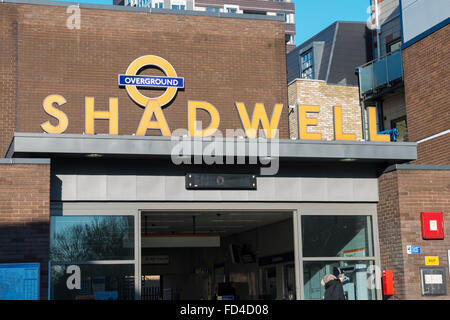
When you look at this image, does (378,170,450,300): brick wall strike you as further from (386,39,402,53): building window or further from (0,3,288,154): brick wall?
(386,39,402,53): building window

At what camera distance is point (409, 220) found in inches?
575

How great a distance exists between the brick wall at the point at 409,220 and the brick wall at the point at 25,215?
7.77 meters

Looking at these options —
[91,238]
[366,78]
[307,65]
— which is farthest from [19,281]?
[307,65]

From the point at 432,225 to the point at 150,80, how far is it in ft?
30.3

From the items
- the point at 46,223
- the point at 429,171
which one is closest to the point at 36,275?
the point at 46,223

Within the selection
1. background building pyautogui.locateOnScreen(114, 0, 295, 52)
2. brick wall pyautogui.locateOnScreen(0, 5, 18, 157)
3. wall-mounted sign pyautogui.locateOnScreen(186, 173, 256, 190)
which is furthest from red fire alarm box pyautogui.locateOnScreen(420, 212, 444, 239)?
background building pyautogui.locateOnScreen(114, 0, 295, 52)

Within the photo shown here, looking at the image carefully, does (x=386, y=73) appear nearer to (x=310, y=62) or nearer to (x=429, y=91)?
(x=429, y=91)

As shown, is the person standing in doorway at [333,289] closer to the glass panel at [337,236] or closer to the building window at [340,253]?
the building window at [340,253]

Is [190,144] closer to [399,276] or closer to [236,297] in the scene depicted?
[399,276]

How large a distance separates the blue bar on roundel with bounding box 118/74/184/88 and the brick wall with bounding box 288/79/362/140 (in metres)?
11.5

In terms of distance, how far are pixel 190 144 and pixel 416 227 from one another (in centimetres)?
560

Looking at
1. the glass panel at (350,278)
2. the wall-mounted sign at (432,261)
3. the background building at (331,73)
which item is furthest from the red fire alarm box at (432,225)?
the background building at (331,73)

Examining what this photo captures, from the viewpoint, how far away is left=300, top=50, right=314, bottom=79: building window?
117 ft

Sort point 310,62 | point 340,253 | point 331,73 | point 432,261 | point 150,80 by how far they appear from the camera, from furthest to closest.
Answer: point 310,62 < point 331,73 < point 150,80 < point 340,253 < point 432,261
